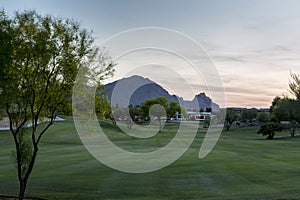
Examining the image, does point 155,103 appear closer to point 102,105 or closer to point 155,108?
point 155,108

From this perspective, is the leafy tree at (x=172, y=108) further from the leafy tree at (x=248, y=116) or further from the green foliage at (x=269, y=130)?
the leafy tree at (x=248, y=116)

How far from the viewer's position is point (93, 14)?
1039 inches

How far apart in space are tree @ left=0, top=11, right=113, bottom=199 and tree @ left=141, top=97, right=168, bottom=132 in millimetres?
52647

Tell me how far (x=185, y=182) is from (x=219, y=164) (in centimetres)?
895

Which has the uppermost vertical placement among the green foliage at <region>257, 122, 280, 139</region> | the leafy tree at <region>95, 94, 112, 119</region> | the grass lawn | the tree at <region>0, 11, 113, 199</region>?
the tree at <region>0, 11, 113, 199</region>

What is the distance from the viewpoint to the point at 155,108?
Result: 81875 millimetres

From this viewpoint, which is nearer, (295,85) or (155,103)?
(295,85)

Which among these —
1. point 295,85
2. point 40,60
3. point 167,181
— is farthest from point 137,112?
point 40,60

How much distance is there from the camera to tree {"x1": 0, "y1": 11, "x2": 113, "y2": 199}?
15.3 m

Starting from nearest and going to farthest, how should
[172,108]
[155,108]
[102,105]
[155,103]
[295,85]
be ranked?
[102,105], [295,85], [155,103], [172,108], [155,108]

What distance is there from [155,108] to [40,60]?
6655cm

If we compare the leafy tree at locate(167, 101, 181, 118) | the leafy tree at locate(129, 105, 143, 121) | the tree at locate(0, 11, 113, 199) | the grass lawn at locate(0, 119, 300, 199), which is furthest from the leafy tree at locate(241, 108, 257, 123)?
the tree at locate(0, 11, 113, 199)

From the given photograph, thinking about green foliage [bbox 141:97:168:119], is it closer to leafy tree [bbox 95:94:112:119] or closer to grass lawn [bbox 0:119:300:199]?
grass lawn [bbox 0:119:300:199]

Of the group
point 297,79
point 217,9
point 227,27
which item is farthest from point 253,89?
point 297,79
